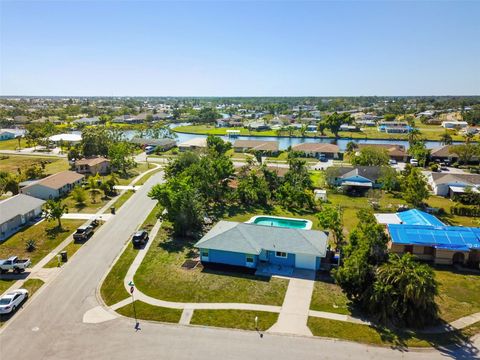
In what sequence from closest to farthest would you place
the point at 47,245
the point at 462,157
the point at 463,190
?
the point at 47,245 < the point at 463,190 < the point at 462,157

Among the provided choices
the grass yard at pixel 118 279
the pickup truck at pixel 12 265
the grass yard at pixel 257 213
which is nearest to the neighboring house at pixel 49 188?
the pickup truck at pixel 12 265

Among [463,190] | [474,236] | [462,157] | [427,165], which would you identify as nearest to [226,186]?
[474,236]

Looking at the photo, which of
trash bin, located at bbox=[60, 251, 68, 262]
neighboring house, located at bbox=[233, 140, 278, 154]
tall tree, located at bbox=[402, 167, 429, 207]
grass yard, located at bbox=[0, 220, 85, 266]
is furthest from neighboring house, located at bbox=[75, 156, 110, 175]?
tall tree, located at bbox=[402, 167, 429, 207]

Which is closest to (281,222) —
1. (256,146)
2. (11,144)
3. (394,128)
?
(256,146)

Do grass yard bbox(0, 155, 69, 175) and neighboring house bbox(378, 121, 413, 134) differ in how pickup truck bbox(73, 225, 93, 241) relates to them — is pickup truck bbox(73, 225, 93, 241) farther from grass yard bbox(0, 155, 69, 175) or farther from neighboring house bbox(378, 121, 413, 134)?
neighboring house bbox(378, 121, 413, 134)

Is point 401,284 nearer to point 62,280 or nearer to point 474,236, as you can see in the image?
point 474,236

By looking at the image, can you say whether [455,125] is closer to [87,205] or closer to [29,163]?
[87,205]

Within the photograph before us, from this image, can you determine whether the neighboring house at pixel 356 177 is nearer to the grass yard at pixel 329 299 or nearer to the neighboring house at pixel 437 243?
the neighboring house at pixel 437 243
